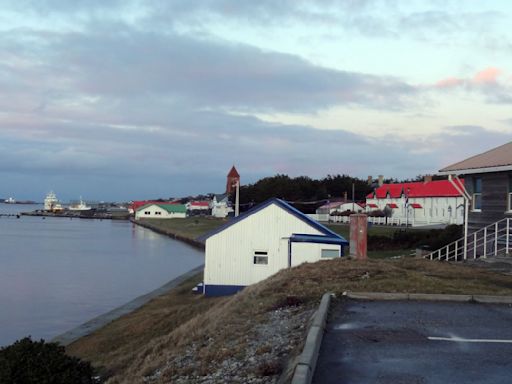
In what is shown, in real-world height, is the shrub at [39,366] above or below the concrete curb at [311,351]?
below

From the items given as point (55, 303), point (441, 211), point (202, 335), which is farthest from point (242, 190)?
point (202, 335)

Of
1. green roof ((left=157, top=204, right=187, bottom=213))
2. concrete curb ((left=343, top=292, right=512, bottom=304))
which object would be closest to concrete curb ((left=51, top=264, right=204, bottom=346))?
concrete curb ((left=343, top=292, right=512, bottom=304))

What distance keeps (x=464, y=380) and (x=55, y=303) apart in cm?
2946

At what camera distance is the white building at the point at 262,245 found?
27.6 meters

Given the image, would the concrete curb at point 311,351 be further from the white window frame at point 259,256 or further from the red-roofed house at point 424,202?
the red-roofed house at point 424,202

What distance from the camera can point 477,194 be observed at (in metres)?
23.5

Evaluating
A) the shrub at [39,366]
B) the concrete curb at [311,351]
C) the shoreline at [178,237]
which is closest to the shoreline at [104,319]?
the shrub at [39,366]

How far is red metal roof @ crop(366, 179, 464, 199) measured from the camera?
267ft

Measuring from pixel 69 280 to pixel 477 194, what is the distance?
1192 inches

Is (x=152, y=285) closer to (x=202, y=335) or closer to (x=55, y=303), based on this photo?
(x=55, y=303)

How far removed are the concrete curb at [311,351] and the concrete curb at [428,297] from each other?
226 centimetres

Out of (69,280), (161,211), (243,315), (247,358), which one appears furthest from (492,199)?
(161,211)

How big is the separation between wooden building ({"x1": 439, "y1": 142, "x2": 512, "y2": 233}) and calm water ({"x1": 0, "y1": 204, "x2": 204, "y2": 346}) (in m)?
18.0

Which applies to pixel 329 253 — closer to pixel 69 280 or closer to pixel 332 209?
pixel 69 280
